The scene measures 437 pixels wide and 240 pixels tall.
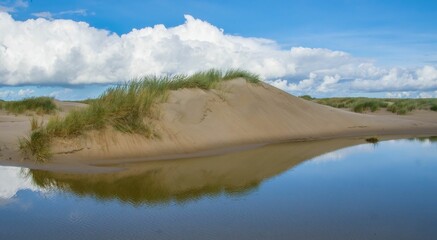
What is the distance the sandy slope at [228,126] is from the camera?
10047 millimetres

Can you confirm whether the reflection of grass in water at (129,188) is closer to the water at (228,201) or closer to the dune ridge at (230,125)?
the water at (228,201)

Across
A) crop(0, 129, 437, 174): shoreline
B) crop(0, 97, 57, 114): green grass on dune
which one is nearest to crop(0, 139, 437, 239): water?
crop(0, 129, 437, 174): shoreline

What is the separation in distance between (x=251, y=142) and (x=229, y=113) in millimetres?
1325

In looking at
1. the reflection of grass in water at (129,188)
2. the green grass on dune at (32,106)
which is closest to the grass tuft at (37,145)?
the reflection of grass in water at (129,188)

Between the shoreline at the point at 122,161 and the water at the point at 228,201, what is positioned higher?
the shoreline at the point at 122,161

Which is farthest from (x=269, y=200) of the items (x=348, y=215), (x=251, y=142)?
(x=251, y=142)

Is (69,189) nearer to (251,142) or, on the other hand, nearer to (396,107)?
(251,142)

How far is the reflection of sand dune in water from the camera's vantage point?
6621mm

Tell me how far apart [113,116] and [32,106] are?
41.3ft

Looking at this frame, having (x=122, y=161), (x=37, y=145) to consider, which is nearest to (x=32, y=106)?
(x=37, y=145)

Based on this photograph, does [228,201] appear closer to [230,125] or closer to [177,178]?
[177,178]

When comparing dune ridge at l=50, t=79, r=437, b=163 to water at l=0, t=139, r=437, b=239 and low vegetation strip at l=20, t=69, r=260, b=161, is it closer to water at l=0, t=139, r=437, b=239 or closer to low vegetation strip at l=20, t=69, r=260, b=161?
low vegetation strip at l=20, t=69, r=260, b=161

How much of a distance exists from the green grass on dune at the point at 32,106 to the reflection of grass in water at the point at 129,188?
13.8m

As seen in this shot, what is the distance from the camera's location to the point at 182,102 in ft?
42.6
